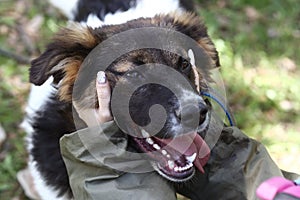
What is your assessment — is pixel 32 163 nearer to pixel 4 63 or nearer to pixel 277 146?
pixel 4 63

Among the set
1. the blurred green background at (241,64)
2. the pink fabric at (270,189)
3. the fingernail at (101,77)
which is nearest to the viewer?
the pink fabric at (270,189)

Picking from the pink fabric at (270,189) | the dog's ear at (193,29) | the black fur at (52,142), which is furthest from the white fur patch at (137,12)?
the pink fabric at (270,189)

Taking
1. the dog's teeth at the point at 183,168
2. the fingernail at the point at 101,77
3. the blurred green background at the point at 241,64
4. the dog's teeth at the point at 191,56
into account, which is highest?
the fingernail at the point at 101,77

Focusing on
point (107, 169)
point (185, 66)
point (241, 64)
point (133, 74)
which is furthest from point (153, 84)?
point (241, 64)

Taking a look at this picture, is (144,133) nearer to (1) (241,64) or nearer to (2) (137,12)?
(2) (137,12)

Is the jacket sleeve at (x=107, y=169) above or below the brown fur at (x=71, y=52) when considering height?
below

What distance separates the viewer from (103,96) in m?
→ 2.81

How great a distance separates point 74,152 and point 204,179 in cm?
64

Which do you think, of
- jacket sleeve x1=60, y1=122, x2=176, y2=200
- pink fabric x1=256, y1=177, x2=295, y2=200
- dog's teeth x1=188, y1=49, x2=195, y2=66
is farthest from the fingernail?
pink fabric x1=256, y1=177, x2=295, y2=200

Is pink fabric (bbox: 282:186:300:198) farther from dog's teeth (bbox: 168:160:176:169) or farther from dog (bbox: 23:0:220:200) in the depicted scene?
dog's teeth (bbox: 168:160:176:169)

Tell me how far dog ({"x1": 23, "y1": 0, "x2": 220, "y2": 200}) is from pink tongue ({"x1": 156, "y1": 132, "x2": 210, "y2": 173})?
0.06 ft

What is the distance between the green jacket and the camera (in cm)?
254

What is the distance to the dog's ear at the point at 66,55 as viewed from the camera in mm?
2924

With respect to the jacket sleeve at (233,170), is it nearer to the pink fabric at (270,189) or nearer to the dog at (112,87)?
the dog at (112,87)
